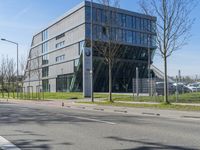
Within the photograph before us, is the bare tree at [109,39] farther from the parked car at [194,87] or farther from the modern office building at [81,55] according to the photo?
the modern office building at [81,55]

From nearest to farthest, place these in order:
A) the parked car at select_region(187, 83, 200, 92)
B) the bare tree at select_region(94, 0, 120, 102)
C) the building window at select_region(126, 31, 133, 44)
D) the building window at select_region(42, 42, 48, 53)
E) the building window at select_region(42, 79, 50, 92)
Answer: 1. the bare tree at select_region(94, 0, 120, 102)
2. the parked car at select_region(187, 83, 200, 92)
3. the building window at select_region(126, 31, 133, 44)
4. the building window at select_region(42, 79, 50, 92)
5. the building window at select_region(42, 42, 48, 53)

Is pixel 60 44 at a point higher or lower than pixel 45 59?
higher

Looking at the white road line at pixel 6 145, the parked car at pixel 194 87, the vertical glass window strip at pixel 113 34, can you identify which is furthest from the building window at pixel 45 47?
the white road line at pixel 6 145

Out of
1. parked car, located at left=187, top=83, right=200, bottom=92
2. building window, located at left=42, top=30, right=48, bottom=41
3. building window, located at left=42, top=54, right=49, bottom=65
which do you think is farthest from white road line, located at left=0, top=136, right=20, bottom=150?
building window, located at left=42, top=30, right=48, bottom=41

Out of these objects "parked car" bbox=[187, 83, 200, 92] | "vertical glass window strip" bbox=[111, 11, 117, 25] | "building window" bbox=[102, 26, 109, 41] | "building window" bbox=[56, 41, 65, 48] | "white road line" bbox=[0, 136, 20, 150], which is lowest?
"white road line" bbox=[0, 136, 20, 150]

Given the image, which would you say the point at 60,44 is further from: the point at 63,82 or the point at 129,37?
the point at 129,37

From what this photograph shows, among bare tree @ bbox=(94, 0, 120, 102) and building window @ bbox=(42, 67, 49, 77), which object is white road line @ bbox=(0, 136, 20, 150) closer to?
bare tree @ bbox=(94, 0, 120, 102)

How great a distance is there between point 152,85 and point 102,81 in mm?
41317

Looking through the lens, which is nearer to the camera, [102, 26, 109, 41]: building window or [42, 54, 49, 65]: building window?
[102, 26, 109, 41]: building window

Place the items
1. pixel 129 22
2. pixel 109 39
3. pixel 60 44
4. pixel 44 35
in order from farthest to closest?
pixel 44 35
pixel 60 44
pixel 129 22
pixel 109 39

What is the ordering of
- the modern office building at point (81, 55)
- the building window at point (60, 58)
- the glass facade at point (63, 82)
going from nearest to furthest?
the modern office building at point (81, 55) → the glass facade at point (63, 82) → the building window at point (60, 58)

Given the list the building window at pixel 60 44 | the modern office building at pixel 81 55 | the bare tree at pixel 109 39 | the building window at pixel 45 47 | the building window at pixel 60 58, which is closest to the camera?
the bare tree at pixel 109 39

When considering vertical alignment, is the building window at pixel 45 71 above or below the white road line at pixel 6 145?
above

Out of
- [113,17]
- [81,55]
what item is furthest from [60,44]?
[113,17]
